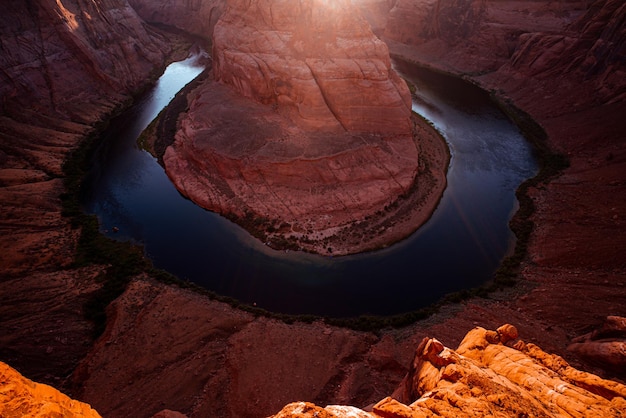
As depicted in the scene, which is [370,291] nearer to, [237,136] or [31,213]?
[237,136]

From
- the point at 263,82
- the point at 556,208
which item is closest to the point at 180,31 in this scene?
the point at 263,82

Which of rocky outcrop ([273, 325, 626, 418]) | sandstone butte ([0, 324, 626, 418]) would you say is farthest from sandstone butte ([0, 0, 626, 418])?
sandstone butte ([0, 324, 626, 418])

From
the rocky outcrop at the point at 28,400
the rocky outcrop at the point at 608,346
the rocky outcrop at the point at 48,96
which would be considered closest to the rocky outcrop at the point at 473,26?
the rocky outcrop at the point at 48,96

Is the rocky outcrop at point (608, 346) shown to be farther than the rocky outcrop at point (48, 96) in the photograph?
No

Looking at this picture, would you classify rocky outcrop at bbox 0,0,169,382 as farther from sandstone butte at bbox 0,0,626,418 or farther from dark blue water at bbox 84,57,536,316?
dark blue water at bbox 84,57,536,316

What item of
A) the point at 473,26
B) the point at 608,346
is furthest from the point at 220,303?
the point at 473,26

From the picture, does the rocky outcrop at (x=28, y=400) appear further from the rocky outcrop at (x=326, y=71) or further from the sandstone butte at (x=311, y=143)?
the rocky outcrop at (x=326, y=71)
